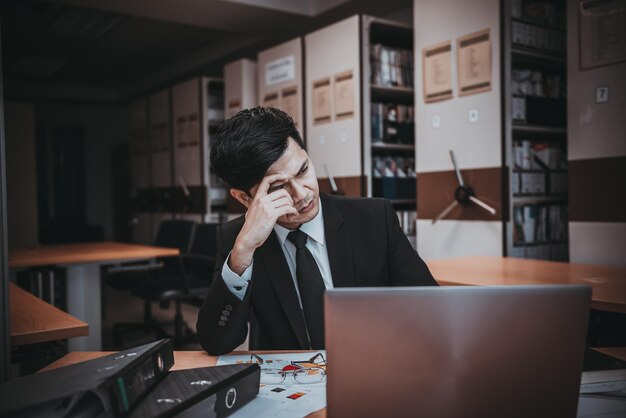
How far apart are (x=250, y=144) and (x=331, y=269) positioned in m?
0.45

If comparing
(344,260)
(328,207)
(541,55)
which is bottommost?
(344,260)

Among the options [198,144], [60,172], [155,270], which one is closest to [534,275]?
[155,270]

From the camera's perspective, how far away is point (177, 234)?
4.82 meters

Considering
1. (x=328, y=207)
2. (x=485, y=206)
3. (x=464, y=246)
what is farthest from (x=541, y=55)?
(x=328, y=207)

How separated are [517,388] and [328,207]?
38.4 inches

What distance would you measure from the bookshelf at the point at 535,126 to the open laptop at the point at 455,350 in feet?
8.70

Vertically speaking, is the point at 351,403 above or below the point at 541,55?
below

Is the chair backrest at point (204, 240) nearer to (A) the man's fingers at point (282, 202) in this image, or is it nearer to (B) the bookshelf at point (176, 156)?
(B) the bookshelf at point (176, 156)

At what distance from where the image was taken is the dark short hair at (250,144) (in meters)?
1.44

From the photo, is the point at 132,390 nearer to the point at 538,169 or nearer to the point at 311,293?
the point at 311,293

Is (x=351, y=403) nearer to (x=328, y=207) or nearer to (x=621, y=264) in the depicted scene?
(x=328, y=207)

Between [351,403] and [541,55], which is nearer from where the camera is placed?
[351,403]

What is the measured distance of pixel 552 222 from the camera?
3799 millimetres

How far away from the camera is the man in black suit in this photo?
1.39 meters
